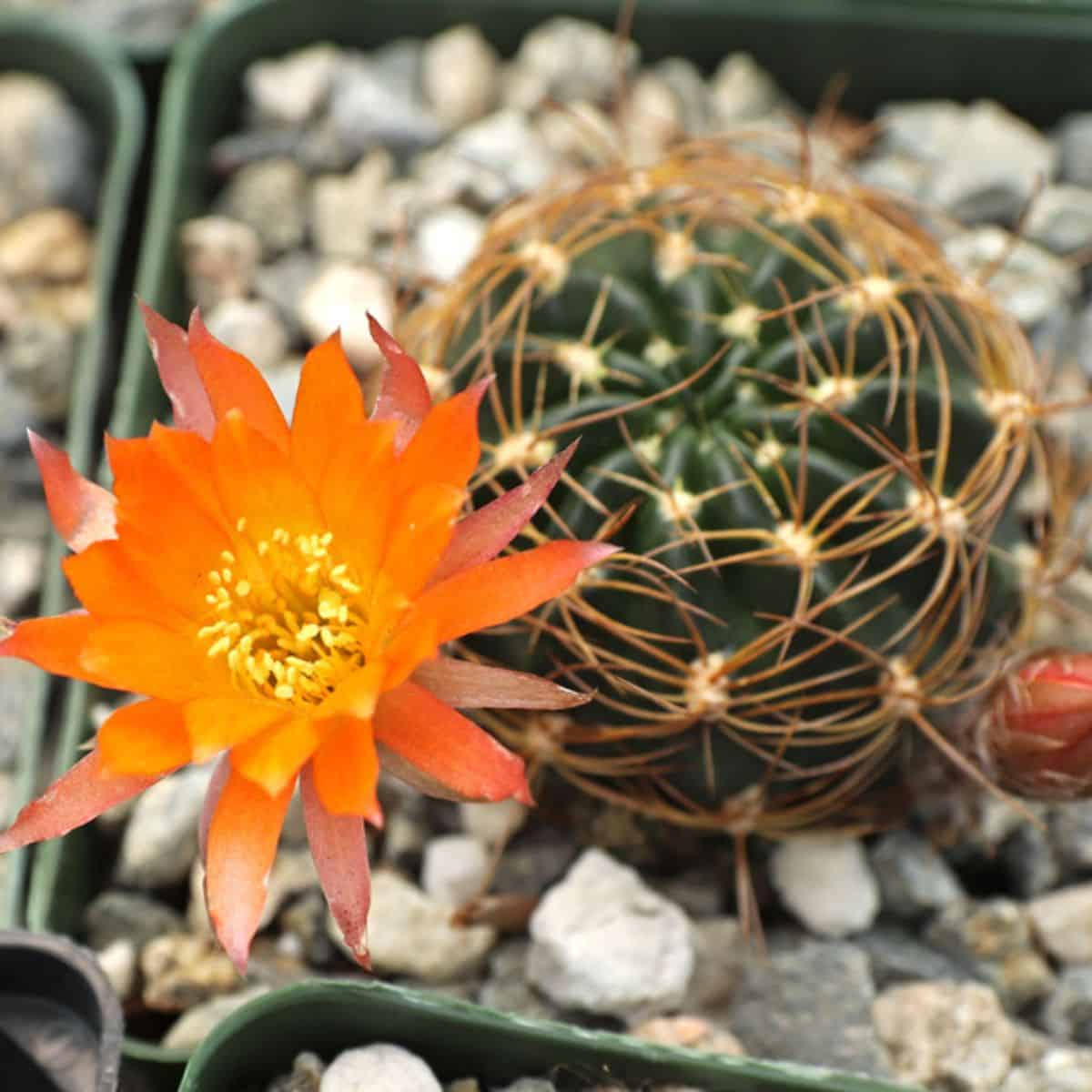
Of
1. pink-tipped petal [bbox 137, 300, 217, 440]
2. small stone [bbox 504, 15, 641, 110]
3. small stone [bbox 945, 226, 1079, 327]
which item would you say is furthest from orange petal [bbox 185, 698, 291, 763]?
small stone [bbox 504, 15, 641, 110]

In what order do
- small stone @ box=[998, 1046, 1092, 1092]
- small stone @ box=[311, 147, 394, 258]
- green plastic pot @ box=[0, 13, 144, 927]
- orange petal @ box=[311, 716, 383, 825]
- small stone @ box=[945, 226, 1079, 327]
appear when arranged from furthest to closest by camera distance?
small stone @ box=[311, 147, 394, 258] < small stone @ box=[945, 226, 1079, 327] < green plastic pot @ box=[0, 13, 144, 927] < small stone @ box=[998, 1046, 1092, 1092] < orange petal @ box=[311, 716, 383, 825]

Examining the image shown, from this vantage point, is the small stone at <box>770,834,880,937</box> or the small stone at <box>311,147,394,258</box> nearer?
the small stone at <box>770,834,880,937</box>

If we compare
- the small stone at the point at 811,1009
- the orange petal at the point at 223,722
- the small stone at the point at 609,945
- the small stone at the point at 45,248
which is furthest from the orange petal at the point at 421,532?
the small stone at the point at 45,248

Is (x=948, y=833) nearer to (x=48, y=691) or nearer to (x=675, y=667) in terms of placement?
(x=675, y=667)

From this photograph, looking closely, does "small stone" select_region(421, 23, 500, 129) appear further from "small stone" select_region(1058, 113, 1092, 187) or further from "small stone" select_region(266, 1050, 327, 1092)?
"small stone" select_region(266, 1050, 327, 1092)

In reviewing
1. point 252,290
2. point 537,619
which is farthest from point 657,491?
point 252,290

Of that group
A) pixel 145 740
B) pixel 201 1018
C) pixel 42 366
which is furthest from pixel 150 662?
pixel 42 366
